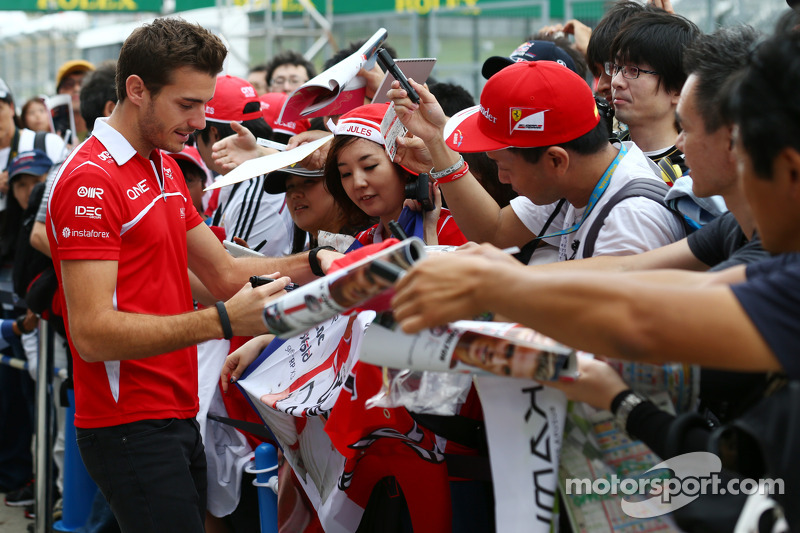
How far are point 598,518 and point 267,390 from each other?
1.61 m

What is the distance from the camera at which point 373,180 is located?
3496mm

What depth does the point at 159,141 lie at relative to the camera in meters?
3.04

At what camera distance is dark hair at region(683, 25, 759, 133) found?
6.98ft

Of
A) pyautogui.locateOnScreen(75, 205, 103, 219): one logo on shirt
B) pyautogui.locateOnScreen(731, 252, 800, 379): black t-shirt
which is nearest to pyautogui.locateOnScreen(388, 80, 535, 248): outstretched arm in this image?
pyautogui.locateOnScreen(75, 205, 103, 219): one logo on shirt

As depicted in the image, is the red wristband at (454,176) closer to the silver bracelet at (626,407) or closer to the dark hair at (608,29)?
the dark hair at (608,29)

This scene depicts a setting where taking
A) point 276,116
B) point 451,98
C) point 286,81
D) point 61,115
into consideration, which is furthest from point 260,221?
point 61,115

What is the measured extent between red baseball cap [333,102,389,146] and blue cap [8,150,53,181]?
2.90m

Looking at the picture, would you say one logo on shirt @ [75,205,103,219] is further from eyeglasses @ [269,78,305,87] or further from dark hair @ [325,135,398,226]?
eyeglasses @ [269,78,305,87]

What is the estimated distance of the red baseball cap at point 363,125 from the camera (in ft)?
11.4

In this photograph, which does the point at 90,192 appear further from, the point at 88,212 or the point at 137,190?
the point at 137,190

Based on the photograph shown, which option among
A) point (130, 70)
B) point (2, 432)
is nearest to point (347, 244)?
point (130, 70)

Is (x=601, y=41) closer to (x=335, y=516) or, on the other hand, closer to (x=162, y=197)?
(x=162, y=197)

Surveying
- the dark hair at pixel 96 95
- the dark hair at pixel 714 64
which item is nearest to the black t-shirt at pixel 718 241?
the dark hair at pixel 714 64

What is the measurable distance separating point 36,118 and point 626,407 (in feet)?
27.4
